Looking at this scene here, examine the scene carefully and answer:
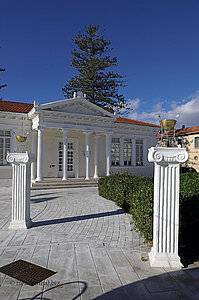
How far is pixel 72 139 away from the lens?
15.9 meters

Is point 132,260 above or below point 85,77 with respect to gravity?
below

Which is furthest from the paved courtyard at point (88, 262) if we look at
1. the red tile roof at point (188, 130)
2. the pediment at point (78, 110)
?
the red tile roof at point (188, 130)

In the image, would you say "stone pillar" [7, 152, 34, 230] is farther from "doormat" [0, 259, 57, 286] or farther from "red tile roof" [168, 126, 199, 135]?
"red tile roof" [168, 126, 199, 135]

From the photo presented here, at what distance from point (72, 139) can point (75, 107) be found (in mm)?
2749

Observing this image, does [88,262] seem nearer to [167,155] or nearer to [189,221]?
[189,221]

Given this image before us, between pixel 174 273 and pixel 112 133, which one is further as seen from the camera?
pixel 112 133

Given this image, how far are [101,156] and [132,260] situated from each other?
12852 mm

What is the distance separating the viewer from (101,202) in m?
8.75

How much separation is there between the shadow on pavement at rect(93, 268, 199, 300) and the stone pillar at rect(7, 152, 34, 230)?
3.27m

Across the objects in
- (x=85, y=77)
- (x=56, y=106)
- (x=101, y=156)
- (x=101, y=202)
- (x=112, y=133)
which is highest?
(x=85, y=77)

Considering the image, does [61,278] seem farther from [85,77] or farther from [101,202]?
[85,77]

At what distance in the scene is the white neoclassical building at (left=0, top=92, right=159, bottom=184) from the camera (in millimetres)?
13055

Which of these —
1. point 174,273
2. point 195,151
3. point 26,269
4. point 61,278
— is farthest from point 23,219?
point 195,151

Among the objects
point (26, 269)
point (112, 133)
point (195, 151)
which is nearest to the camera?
point (26, 269)
